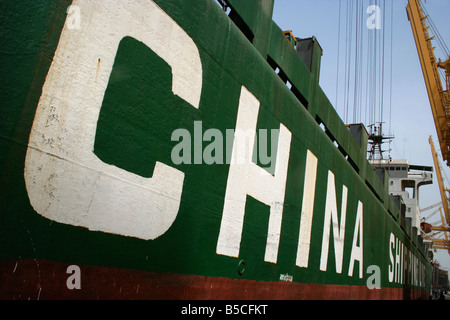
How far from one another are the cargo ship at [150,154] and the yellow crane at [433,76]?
60.6 ft

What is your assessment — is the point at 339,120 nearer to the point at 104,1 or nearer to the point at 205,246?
the point at 205,246

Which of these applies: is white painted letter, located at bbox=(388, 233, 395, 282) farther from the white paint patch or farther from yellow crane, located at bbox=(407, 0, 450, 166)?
the white paint patch

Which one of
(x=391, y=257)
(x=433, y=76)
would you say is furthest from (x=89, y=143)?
(x=433, y=76)

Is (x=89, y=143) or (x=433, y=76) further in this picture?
(x=433, y=76)

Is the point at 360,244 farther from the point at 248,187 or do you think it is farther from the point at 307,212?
the point at 248,187

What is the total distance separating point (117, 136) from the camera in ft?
9.52

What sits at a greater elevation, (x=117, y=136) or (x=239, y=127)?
(x=239, y=127)

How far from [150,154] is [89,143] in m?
0.66

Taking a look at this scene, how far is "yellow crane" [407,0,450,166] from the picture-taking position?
68.8ft

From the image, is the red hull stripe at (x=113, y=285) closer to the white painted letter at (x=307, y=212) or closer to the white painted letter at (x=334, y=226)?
the white painted letter at (x=307, y=212)

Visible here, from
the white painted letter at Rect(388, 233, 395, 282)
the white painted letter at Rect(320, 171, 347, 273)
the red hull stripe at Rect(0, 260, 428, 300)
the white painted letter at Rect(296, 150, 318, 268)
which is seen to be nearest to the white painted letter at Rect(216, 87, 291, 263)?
the red hull stripe at Rect(0, 260, 428, 300)

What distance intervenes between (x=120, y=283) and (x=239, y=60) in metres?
3.13

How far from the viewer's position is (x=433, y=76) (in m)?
21.7
